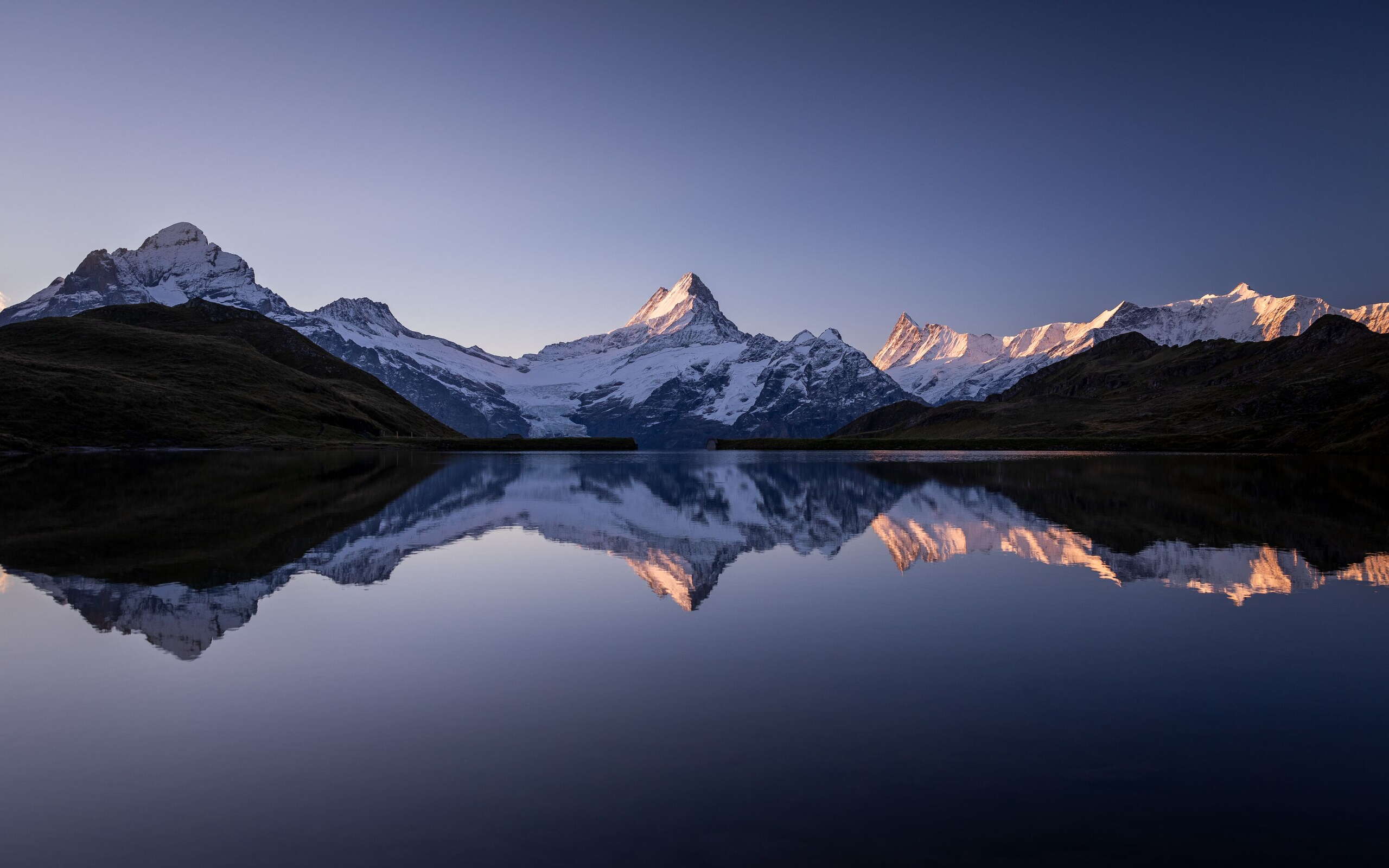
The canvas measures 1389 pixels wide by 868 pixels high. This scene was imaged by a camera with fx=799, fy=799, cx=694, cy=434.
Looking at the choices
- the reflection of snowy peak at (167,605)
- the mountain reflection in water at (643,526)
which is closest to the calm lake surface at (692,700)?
the reflection of snowy peak at (167,605)

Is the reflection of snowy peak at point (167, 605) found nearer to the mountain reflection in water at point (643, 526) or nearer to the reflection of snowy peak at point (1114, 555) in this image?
the mountain reflection in water at point (643, 526)

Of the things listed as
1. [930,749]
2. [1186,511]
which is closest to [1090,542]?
[1186,511]

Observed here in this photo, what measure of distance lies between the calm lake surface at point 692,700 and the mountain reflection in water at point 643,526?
1.45 ft

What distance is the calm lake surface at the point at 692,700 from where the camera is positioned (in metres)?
11.4

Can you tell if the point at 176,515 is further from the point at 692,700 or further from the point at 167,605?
the point at 692,700

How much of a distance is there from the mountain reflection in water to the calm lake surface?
44 cm

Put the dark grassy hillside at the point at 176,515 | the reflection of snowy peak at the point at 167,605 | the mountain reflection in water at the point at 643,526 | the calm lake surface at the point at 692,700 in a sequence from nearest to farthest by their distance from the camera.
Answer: the calm lake surface at the point at 692,700 < the reflection of snowy peak at the point at 167,605 < the mountain reflection in water at the point at 643,526 < the dark grassy hillside at the point at 176,515

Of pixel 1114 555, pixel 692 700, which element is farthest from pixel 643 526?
pixel 692 700

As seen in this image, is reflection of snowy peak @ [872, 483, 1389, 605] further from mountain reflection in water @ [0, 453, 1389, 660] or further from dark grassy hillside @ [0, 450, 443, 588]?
dark grassy hillside @ [0, 450, 443, 588]

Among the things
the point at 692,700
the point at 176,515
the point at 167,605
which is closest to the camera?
the point at 692,700

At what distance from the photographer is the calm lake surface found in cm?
1135

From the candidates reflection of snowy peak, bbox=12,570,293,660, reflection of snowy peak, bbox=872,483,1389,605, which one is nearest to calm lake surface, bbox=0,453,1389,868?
reflection of snowy peak, bbox=12,570,293,660

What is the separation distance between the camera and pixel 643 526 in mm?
50594

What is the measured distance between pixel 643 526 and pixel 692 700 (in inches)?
1331
